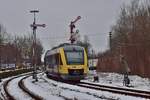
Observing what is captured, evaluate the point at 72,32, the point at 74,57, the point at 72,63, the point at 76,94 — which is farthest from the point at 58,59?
the point at 72,32

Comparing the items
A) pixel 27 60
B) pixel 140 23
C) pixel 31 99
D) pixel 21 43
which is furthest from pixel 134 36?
pixel 27 60

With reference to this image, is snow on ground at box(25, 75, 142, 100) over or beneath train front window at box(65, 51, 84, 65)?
beneath

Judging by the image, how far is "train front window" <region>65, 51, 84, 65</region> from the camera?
3759 centimetres

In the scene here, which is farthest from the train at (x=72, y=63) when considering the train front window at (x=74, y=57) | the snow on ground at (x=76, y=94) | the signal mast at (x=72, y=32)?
the signal mast at (x=72, y=32)

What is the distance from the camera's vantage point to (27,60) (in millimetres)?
150875

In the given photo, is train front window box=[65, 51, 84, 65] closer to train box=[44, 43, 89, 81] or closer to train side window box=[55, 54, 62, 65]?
train box=[44, 43, 89, 81]

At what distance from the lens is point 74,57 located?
37.9m

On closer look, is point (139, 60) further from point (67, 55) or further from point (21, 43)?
point (21, 43)

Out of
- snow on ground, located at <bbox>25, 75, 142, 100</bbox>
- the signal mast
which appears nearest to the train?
snow on ground, located at <bbox>25, 75, 142, 100</bbox>

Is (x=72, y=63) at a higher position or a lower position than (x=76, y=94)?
higher

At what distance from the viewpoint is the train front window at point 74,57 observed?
37594mm

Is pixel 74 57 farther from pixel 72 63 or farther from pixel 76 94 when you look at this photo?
pixel 76 94

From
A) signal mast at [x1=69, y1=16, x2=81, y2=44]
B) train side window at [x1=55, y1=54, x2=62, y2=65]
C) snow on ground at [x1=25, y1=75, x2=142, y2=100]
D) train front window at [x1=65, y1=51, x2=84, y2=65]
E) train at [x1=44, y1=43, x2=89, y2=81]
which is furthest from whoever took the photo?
signal mast at [x1=69, y1=16, x2=81, y2=44]

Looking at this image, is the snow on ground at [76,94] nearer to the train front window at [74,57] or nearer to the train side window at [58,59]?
the train front window at [74,57]
